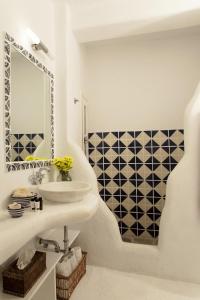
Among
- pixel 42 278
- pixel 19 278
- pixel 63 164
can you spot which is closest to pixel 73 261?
pixel 42 278

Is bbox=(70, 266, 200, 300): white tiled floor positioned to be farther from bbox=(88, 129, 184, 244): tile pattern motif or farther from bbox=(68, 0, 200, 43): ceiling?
bbox=(68, 0, 200, 43): ceiling

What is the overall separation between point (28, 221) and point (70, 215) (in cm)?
25

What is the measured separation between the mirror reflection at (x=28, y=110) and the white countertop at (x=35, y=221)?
451 millimetres

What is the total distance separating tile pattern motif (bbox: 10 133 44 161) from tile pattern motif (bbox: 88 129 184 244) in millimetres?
1037

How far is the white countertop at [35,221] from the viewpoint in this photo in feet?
2.83

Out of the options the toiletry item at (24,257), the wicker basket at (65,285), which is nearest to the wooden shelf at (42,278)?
the toiletry item at (24,257)

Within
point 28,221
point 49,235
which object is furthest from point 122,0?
point 49,235

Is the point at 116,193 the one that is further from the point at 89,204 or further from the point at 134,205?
the point at 89,204

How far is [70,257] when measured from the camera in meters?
1.75

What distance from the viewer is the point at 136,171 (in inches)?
98.9

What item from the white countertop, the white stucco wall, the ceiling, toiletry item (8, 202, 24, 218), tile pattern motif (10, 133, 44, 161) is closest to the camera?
the white countertop

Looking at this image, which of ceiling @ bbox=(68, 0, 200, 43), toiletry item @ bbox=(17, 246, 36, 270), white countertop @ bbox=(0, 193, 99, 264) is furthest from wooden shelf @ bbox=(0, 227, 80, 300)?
ceiling @ bbox=(68, 0, 200, 43)

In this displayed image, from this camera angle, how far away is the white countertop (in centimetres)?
86

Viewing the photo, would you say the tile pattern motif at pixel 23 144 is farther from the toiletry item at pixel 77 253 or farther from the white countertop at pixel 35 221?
the toiletry item at pixel 77 253
